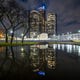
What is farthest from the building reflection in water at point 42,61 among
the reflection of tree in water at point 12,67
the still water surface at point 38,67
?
the reflection of tree in water at point 12,67

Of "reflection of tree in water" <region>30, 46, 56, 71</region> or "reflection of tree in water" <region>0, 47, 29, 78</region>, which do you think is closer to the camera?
"reflection of tree in water" <region>0, 47, 29, 78</region>

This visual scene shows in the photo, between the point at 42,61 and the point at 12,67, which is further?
the point at 42,61

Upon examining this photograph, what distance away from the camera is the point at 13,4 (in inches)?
2231

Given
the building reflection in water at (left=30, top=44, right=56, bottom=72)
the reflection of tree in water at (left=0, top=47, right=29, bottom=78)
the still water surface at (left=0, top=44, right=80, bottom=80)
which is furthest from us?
the building reflection in water at (left=30, top=44, right=56, bottom=72)

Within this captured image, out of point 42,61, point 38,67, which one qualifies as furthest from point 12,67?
point 42,61

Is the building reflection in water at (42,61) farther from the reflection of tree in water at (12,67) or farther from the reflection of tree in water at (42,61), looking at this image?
the reflection of tree in water at (12,67)

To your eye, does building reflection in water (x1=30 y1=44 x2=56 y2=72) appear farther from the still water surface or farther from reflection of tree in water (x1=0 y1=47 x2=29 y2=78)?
reflection of tree in water (x1=0 y1=47 x2=29 y2=78)

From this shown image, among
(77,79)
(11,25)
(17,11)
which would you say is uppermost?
(17,11)

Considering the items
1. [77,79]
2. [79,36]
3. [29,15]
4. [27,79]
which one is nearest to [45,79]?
[27,79]

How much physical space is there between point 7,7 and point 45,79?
153 ft

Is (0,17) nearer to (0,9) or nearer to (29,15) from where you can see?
(0,9)

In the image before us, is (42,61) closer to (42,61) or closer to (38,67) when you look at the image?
(42,61)

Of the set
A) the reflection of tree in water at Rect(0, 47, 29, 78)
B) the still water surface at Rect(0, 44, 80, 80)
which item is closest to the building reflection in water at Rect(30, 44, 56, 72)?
the still water surface at Rect(0, 44, 80, 80)

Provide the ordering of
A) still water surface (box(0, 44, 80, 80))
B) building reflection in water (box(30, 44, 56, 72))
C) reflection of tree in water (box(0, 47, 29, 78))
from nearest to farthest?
still water surface (box(0, 44, 80, 80)) → reflection of tree in water (box(0, 47, 29, 78)) → building reflection in water (box(30, 44, 56, 72))
